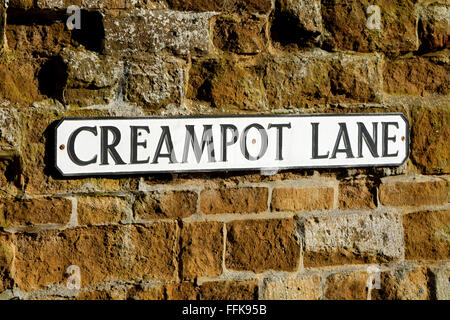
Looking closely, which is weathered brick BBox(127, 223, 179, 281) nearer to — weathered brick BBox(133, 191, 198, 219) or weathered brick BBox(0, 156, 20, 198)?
weathered brick BBox(133, 191, 198, 219)

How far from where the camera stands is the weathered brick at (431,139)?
180 cm

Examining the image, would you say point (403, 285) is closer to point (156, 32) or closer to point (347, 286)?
point (347, 286)

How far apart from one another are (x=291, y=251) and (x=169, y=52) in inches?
31.5

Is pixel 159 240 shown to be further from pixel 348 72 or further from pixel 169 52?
pixel 348 72

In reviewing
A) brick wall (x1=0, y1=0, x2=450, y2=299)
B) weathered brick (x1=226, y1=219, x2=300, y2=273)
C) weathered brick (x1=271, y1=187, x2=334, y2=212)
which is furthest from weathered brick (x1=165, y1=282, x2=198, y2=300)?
weathered brick (x1=271, y1=187, x2=334, y2=212)

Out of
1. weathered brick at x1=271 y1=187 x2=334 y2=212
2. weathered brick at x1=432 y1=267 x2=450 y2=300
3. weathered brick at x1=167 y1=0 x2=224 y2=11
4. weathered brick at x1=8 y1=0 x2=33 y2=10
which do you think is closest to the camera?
weathered brick at x1=8 y1=0 x2=33 y2=10

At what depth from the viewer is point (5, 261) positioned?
1524 millimetres

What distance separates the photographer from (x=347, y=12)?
1.73 m

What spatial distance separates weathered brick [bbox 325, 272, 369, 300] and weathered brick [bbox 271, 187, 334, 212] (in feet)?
0.84

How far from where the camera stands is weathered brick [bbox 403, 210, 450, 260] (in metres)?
1.80

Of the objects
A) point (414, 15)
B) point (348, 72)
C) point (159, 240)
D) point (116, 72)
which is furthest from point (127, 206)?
point (414, 15)

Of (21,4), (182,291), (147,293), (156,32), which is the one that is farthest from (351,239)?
(21,4)

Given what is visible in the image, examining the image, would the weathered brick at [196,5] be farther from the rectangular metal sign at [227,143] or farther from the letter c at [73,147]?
the letter c at [73,147]

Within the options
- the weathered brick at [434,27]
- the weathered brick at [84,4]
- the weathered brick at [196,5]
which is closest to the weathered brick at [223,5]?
the weathered brick at [196,5]
